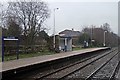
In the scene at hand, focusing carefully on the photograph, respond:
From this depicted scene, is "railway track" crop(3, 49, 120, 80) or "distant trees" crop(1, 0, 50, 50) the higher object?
"distant trees" crop(1, 0, 50, 50)

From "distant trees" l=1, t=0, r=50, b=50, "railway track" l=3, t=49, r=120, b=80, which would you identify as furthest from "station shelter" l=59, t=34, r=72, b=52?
Answer: "railway track" l=3, t=49, r=120, b=80

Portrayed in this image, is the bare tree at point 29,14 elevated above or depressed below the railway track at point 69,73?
above

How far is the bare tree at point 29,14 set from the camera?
134 feet

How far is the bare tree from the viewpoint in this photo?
40.7 metres

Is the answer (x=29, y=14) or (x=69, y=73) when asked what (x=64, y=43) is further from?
(x=69, y=73)

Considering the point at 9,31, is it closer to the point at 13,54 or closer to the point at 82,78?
the point at 13,54

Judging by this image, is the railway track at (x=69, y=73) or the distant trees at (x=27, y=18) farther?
the distant trees at (x=27, y=18)

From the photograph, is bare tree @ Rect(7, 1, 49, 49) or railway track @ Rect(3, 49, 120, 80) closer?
railway track @ Rect(3, 49, 120, 80)

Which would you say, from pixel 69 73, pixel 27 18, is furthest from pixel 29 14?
pixel 69 73

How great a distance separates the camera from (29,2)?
4356 centimetres

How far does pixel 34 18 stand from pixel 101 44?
57088 millimetres

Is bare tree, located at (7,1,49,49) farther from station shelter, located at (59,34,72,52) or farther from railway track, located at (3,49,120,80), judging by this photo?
railway track, located at (3,49,120,80)

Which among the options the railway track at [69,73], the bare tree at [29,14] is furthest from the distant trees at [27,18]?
the railway track at [69,73]

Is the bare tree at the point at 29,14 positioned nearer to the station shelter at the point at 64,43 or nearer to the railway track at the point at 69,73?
the station shelter at the point at 64,43
